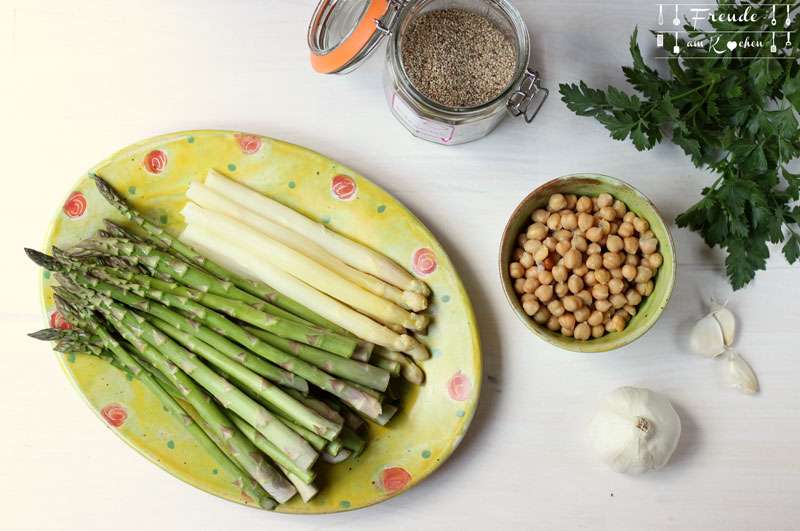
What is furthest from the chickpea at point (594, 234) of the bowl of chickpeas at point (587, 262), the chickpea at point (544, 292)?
the chickpea at point (544, 292)

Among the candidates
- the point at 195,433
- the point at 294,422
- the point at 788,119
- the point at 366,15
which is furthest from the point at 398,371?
the point at 788,119

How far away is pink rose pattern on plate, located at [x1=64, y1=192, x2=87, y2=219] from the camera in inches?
42.6

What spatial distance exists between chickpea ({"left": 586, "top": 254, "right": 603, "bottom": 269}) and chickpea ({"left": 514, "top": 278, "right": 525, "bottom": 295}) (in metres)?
0.11

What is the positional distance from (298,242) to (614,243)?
0.53 meters

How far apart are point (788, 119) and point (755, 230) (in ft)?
0.61

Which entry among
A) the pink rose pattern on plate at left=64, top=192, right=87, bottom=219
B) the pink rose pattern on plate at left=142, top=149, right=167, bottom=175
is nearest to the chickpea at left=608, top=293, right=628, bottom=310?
the pink rose pattern on plate at left=142, top=149, right=167, bottom=175

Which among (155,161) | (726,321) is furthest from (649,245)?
(155,161)

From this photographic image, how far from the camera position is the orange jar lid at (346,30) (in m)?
0.98

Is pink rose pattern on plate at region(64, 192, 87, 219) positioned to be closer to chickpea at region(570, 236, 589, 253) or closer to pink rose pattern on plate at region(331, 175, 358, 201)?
pink rose pattern on plate at region(331, 175, 358, 201)

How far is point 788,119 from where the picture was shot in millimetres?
960

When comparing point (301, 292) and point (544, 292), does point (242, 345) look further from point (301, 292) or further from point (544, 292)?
point (544, 292)

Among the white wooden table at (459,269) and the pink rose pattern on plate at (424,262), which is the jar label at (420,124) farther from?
the pink rose pattern on plate at (424,262)

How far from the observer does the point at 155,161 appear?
109cm

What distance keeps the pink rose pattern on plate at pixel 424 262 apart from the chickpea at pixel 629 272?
12.2 inches
